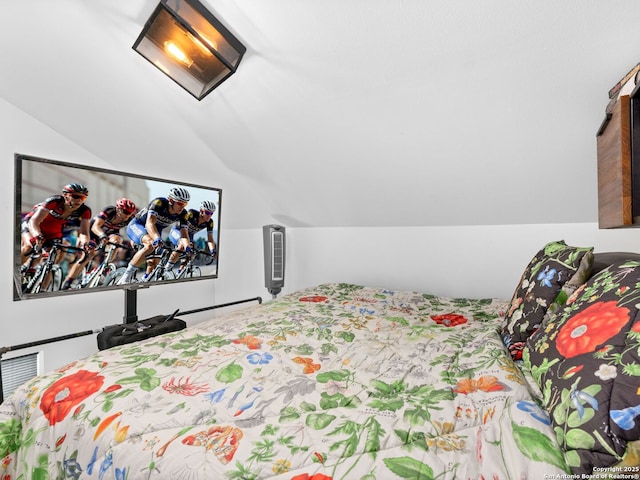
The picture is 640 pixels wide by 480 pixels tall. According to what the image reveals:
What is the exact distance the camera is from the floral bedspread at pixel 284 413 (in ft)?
2.03

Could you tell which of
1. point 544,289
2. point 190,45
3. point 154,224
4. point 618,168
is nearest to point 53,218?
point 154,224

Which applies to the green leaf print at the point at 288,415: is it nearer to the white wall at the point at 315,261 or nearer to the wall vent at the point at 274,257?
the white wall at the point at 315,261

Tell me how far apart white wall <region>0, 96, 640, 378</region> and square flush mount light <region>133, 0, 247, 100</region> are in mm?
1388

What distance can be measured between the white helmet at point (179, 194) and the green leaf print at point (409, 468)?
1.90 meters

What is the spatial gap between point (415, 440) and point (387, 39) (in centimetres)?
157

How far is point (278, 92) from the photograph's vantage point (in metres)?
1.86

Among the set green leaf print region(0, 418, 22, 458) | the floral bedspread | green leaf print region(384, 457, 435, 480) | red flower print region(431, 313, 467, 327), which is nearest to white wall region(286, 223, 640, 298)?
red flower print region(431, 313, 467, 327)

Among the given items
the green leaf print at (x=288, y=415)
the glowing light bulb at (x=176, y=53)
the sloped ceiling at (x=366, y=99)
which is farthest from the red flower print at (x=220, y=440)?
the glowing light bulb at (x=176, y=53)

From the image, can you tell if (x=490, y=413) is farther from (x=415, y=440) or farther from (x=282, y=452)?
(x=282, y=452)

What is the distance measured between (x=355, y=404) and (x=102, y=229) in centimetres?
158

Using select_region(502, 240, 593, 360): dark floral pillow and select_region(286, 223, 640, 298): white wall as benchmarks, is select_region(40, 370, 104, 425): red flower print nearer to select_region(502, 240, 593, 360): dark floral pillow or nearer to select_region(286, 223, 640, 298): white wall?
select_region(502, 240, 593, 360): dark floral pillow

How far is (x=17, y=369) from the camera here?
6.68 feet

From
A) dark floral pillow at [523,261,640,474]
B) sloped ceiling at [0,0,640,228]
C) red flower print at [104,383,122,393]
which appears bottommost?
red flower print at [104,383,122,393]

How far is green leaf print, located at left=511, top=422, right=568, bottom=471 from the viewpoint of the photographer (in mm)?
543
